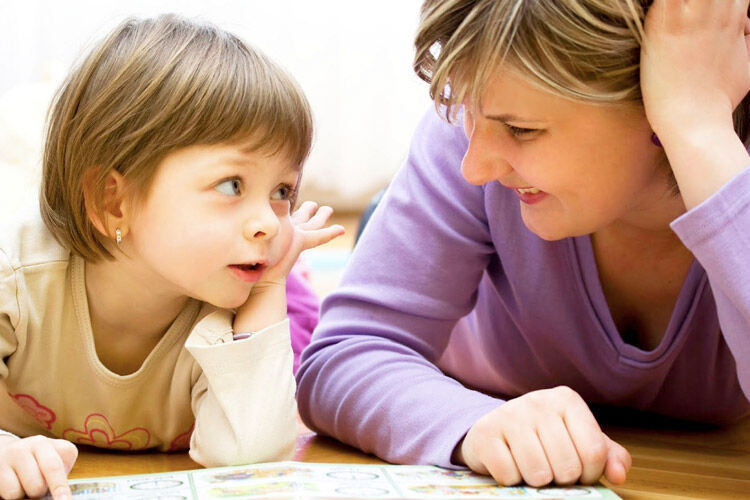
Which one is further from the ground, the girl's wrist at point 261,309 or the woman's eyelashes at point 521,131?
the woman's eyelashes at point 521,131

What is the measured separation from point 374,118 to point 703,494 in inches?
99.4

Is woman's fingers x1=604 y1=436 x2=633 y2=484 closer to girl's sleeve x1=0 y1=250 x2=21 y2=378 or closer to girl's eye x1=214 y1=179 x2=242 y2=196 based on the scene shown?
girl's eye x1=214 y1=179 x2=242 y2=196

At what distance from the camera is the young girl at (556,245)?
36.6 inches

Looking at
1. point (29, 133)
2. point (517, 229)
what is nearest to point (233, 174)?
point (517, 229)

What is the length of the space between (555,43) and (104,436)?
691mm

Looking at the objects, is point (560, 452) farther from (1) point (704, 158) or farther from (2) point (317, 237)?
(2) point (317, 237)

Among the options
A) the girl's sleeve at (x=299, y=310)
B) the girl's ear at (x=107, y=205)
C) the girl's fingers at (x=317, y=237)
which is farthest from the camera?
the girl's sleeve at (x=299, y=310)

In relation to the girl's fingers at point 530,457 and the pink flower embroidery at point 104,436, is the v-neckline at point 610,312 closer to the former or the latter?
the girl's fingers at point 530,457

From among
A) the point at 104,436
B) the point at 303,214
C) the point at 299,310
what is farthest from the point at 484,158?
the point at 299,310

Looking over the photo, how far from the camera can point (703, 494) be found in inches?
39.7

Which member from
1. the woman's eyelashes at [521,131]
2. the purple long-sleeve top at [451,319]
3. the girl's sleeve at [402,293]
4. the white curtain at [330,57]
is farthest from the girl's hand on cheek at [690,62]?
the white curtain at [330,57]

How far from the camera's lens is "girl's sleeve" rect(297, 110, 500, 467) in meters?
1.14

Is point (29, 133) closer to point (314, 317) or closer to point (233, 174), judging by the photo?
point (314, 317)

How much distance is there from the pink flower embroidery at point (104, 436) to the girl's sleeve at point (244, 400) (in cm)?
13
